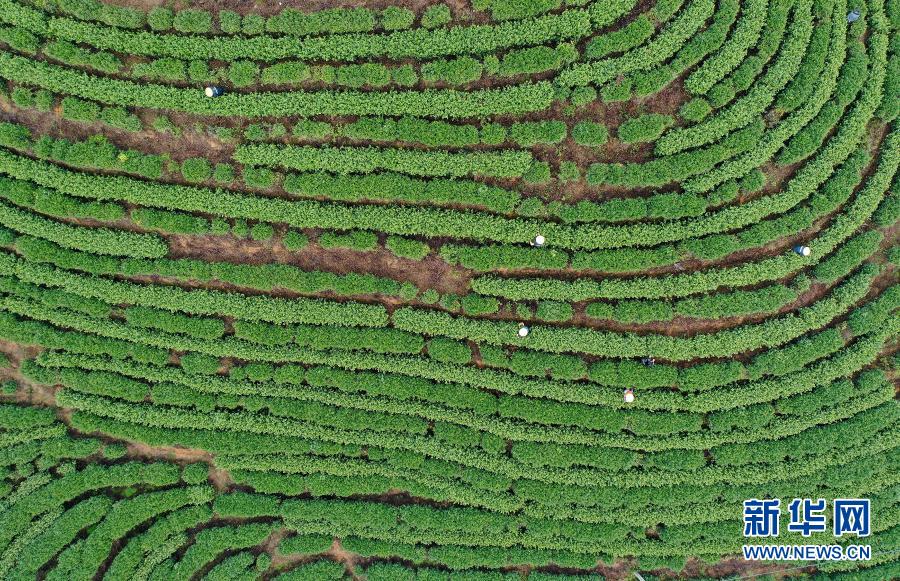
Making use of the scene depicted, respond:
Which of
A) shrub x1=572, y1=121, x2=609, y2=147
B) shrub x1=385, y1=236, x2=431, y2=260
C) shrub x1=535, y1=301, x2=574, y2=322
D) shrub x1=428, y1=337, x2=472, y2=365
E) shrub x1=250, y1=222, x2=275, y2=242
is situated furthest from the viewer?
shrub x1=428, y1=337, x2=472, y2=365

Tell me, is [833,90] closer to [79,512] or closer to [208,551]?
[208,551]

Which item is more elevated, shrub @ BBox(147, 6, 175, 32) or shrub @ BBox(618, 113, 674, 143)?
shrub @ BBox(147, 6, 175, 32)

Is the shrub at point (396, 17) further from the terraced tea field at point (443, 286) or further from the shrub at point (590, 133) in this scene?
the shrub at point (590, 133)

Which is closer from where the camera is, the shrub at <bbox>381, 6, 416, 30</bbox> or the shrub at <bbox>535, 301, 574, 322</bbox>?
the shrub at <bbox>381, 6, 416, 30</bbox>

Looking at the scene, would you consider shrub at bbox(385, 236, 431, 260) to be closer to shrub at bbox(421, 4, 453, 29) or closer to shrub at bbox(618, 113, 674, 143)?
shrub at bbox(421, 4, 453, 29)

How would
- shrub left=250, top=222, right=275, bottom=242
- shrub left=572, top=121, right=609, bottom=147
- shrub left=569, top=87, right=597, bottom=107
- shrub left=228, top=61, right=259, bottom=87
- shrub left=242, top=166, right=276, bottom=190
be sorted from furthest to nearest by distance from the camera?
shrub left=250, top=222, right=275, bottom=242 → shrub left=242, top=166, right=276, bottom=190 → shrub left=228, top=61, right=259, bottom=87 → shrub left=572, top=121, right=609, bottom=147 → shrub left=569, top=87, right=597, bottom=107

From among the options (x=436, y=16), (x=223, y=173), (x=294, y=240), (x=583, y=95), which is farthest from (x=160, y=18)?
(x=583, y=95)

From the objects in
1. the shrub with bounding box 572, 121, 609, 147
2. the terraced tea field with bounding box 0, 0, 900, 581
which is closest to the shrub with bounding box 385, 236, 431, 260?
the terraced tea field with bounding box 0, 0, 900, 581

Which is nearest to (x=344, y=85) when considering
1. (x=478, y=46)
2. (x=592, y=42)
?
(x=478, y=46)

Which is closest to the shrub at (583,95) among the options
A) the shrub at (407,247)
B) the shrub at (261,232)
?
the shrub at (407,247)
